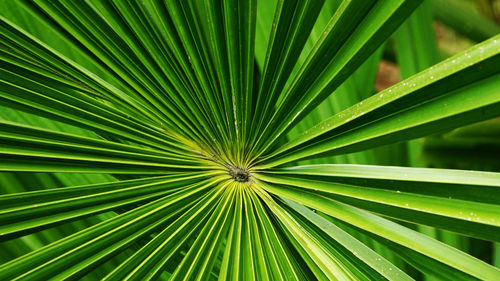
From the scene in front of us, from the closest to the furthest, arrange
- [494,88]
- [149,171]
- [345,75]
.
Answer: [494,88] → [345,75] → [149,171]

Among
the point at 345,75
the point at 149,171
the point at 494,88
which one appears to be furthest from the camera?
the point at 149,171

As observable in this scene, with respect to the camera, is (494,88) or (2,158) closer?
Result: (494,88)

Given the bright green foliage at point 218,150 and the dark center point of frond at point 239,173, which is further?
the dark center point of frond at point 239,173

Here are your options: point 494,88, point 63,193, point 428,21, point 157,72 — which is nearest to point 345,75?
point 494,88

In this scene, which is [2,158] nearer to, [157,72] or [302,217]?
[157,72]

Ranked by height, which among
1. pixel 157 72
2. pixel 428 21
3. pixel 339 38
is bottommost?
pixel 157 72

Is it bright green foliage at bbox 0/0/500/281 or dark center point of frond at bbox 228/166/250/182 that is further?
Result: dark center point of frond at bbox 228/166/250/182

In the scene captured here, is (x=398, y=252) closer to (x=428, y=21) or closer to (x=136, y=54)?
(x=136, y=54)

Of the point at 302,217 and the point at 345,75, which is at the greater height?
the point at 345,75
